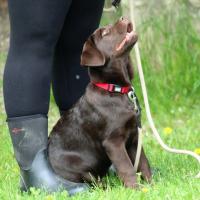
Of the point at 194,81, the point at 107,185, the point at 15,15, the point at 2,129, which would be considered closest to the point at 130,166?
the point at 107,185

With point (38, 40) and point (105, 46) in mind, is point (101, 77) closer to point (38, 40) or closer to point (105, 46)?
point (105, 46)

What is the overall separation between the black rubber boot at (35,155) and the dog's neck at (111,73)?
1.18 ft

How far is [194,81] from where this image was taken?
19.2ft

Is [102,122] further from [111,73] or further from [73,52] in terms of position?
[73,52]

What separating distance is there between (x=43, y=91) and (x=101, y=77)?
1.12 feet

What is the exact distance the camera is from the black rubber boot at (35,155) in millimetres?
3270

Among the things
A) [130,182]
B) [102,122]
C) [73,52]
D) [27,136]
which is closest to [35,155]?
[27,136]

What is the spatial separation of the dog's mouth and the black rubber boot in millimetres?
546

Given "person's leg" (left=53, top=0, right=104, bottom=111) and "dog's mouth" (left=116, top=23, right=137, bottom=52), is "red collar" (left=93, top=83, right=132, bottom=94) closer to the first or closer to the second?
"dog's mouth" (left=116, top=23, right=137, bottom=52)

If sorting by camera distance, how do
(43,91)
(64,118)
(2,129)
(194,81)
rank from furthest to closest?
(194,81)
(2,129)
(64,118)
(43,91)

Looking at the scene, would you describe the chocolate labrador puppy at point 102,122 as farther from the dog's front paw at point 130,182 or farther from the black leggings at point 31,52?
the black leggings at point 31,52

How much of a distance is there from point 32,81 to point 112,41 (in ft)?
1.68

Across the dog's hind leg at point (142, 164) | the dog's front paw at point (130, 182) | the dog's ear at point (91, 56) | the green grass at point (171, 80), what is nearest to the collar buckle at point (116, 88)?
the dog's ear at point (91, 56)

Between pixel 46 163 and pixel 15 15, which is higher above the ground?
pixel 15 15
